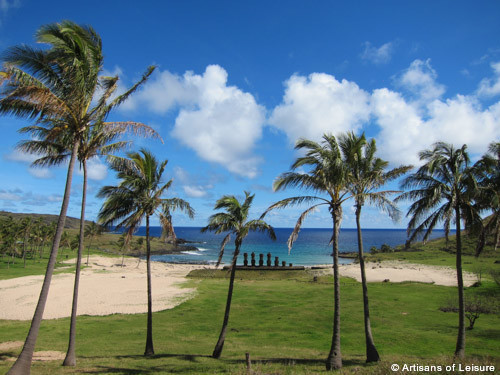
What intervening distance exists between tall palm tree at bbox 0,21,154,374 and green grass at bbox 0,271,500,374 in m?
5.41

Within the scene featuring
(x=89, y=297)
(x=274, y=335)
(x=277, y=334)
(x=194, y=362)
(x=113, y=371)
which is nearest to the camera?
(x=113, y=371)

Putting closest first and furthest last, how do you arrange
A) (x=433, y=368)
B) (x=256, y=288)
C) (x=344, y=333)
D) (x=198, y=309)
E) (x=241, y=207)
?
1. (x=433, y=368)
2. (x=241, y=207)
3. (x=344, y=333)
4. (x=198, y=309)
5. (x=256, y=288)

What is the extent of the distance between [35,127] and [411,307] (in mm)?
28936

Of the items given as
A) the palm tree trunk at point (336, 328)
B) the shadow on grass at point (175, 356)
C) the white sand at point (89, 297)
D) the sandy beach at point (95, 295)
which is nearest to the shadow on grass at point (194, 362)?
the shadow on grass at point (175, 356)

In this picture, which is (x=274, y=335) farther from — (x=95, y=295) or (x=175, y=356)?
(x=95, y=295)

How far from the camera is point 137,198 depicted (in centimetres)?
1723

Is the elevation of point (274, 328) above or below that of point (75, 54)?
below

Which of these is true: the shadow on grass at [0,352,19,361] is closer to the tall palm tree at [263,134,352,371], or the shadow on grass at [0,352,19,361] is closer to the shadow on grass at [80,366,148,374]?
the shadow on grass at [80,366,148,374]

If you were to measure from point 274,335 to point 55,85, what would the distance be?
59.0ft

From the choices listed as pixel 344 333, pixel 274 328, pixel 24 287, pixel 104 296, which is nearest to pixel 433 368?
pixel 344 333

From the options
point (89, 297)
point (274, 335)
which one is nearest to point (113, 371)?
point (274, 335)

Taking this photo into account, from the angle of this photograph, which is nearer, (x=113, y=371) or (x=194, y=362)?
(x=113, y=371)

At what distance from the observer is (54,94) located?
36.1ft

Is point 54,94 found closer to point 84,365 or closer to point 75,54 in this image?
point 75,54
